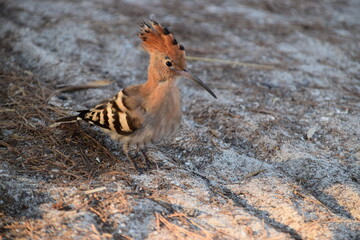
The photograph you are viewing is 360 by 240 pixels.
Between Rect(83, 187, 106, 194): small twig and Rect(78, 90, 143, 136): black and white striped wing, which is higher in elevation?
Rect(78, 90, 143, 136): black and white striped wing

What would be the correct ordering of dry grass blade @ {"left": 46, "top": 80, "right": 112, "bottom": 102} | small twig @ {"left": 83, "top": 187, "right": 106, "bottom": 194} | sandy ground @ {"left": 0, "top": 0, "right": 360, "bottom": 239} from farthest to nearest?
1. dry grass blade @ {"left": 46, "top": 80, "right": 112, "bottom": 102}
2. small twig @ {"left": 83, "top": 187, "right": 106, "bottom": 194}
3. sandy ground @ {"left": 0, "top": 0, "right": 360, "bottom": 239}

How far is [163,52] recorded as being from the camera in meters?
3.24

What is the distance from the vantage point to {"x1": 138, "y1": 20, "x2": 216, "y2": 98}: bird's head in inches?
125

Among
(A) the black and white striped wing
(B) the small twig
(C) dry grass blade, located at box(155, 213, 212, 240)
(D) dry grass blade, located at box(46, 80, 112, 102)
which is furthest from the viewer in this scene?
(D) dry grass blade, located at box(46, 80, 112, 102)

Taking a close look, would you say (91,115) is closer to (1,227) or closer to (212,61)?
(1,227)

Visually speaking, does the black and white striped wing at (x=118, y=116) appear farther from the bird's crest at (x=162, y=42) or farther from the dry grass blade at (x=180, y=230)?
the dry grass blade at (x=180, y=230)

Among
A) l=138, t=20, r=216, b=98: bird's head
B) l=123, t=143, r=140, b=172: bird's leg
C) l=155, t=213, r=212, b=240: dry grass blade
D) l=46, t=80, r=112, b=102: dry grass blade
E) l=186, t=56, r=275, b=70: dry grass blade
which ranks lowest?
l=155, t=213, r=212, b=240: dry grass blade

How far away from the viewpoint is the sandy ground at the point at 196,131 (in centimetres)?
262

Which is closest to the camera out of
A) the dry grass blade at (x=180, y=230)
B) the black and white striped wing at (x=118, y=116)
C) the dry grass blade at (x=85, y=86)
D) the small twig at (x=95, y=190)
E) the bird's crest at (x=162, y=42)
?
the dry grass blade at (x=180, y=230)

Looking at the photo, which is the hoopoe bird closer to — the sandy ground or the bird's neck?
the bird's neck

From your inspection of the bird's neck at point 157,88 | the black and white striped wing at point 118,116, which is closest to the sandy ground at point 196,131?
the black and white striped wing at point 118,116

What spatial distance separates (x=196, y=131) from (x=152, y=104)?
740 mm

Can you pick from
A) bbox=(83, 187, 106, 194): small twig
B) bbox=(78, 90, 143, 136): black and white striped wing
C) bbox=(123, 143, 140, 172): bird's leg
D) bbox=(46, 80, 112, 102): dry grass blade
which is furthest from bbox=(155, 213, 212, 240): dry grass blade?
bbox=(46, 80, 112, 102): dry grass blade

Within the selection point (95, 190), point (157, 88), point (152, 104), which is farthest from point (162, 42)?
point (95, 190)
